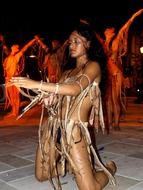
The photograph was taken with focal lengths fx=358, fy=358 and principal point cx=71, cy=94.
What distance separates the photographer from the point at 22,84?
2643mm

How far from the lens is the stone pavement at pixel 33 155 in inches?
146

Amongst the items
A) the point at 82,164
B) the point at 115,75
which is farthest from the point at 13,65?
the point at 82,164

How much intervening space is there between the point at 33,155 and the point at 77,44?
2.25 metres

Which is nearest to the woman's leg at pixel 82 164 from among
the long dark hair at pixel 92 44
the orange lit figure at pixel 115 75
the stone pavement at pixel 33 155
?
the stone pavement at pixel 33 155

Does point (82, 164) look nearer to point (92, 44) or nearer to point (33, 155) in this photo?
point (92, 44)

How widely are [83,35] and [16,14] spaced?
12658 millimetres

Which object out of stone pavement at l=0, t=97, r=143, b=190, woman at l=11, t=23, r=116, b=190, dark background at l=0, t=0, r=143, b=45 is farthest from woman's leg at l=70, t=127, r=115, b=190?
dark background at l=0, t=0, r=143, b=45

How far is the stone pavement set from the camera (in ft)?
12.2

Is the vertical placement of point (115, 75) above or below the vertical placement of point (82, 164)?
above

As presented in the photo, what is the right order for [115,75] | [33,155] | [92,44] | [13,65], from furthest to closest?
[13,65]
[115,75]
[33,155]
[92,44]

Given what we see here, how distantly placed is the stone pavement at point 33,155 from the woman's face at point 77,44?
1347mm

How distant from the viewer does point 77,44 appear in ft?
10.8

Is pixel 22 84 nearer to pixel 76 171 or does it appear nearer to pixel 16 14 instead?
pixel 76 171

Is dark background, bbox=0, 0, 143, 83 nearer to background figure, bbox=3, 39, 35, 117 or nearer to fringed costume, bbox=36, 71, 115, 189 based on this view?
background figure, bbox=3, 39, 35, 117
